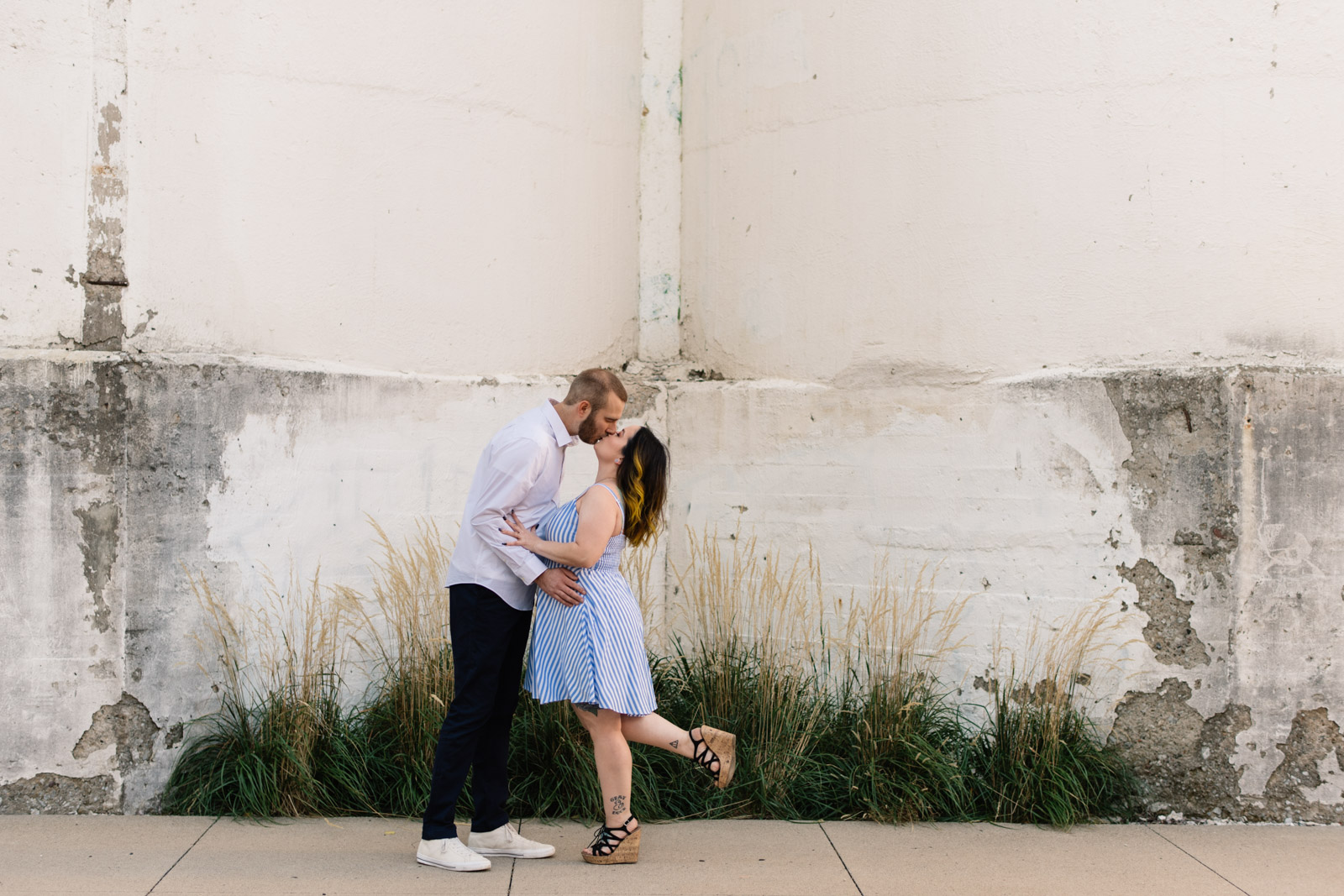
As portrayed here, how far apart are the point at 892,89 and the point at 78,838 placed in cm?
513

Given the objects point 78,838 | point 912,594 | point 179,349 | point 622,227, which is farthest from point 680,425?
point 78,838

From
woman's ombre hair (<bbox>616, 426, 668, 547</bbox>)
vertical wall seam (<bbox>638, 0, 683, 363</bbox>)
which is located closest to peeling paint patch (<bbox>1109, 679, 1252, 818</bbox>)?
woman's ombre hair (<bbox>616, 426, 668, 547</bbox>)

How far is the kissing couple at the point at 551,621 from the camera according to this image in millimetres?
3809

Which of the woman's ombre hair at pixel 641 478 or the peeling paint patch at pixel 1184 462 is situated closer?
the woman's ombre hair at pixel 641 478

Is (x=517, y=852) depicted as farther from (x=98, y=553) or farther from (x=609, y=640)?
(x=98, y=553)

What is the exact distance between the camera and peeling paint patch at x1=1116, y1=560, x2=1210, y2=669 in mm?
4676

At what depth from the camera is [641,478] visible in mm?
3980

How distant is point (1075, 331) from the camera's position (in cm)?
501

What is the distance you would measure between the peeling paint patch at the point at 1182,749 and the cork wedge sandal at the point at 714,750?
198cm

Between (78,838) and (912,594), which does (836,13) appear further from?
(78,838)

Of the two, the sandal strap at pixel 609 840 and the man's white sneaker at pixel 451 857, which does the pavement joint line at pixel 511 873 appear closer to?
the man's white sneaker at pixel 451 857

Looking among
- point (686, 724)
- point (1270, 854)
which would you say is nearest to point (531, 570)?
point (686, 724)

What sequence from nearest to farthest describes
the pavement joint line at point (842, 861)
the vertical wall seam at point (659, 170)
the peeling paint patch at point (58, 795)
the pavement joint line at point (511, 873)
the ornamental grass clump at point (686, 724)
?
the pavement joint line at point (511, 873), the pavement joint line at point (842, 861), the peeling paint patch at point (58, 795), the ornamental grass clump at point (686, 724), the vertical wall seam at point (659, 170)

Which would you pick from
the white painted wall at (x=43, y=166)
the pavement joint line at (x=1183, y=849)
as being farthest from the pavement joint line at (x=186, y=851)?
the pavement joint line at (x=1183, y=849)
